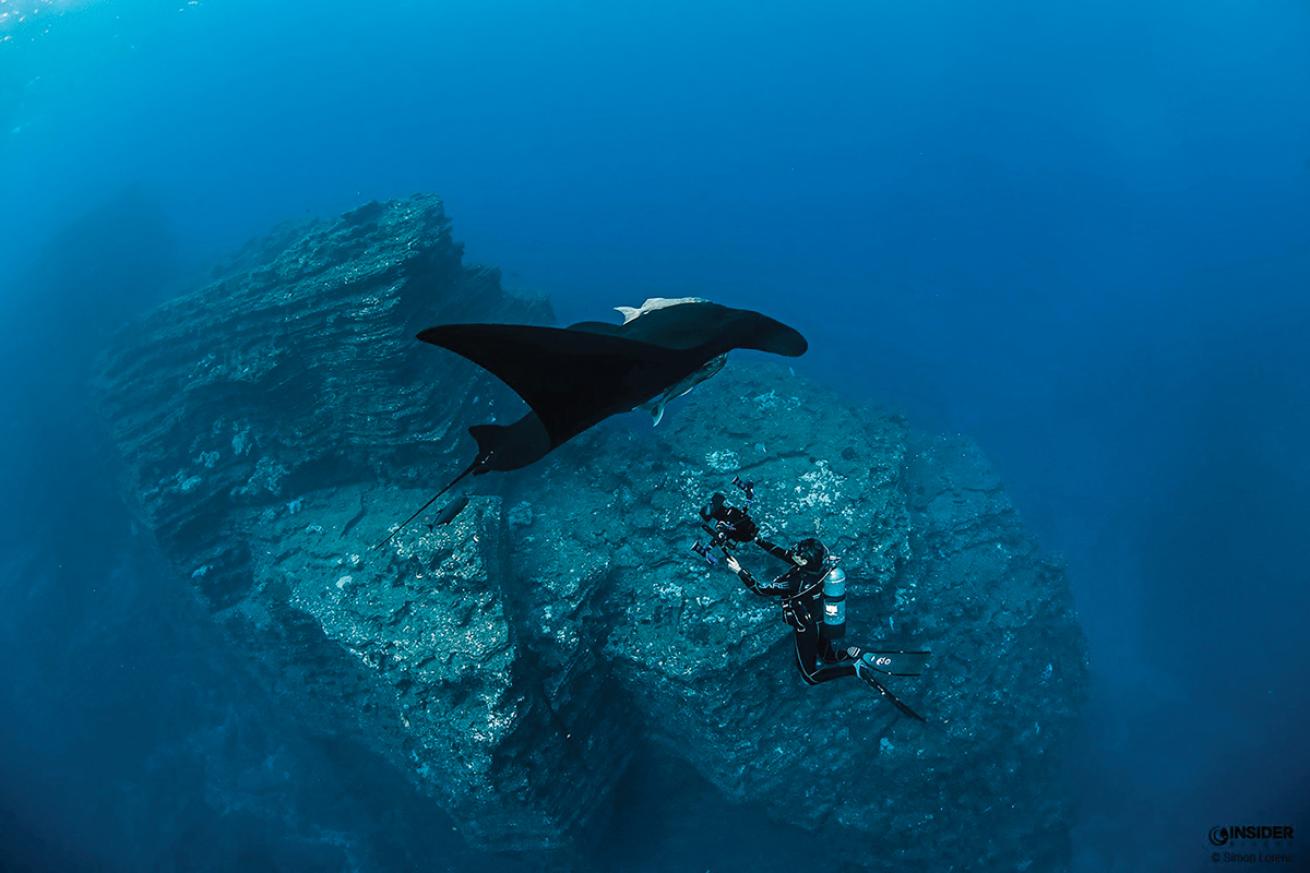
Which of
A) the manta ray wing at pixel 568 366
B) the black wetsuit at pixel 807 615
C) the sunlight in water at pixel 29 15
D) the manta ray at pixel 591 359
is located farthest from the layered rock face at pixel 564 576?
the sunlight in water at pixel 29 15

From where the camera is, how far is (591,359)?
2863 mm

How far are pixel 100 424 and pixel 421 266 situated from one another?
650 inches

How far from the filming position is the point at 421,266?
46.1 feet

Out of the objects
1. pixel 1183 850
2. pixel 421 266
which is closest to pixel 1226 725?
→ pixel 1183 850

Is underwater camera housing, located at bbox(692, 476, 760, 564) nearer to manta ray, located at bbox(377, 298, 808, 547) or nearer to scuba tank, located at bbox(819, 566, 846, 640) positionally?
scuba tank, located at bbox(819, 566, 846, 640)

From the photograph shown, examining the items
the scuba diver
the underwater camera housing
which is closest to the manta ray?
the underwater camera housing

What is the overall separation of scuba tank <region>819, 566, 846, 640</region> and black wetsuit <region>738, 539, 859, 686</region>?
0.17 feet

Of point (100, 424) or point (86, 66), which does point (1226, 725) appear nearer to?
point (100, 424)

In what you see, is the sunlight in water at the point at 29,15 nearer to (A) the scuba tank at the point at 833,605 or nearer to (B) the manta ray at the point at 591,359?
(B) the manta ray at the point at 591,359

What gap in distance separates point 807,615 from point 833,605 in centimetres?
31

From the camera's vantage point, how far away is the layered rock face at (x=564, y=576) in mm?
9555

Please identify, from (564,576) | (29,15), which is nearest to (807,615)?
(564,576)

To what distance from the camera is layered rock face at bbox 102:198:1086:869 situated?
9555 mm

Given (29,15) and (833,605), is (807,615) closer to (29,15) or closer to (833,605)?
(833,605)
